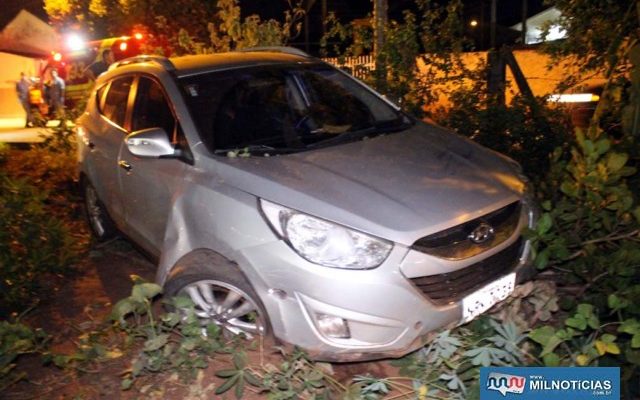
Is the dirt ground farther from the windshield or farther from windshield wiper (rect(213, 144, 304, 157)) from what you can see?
the windshield

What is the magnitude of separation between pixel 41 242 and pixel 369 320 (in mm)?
2947

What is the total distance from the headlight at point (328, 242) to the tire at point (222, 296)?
0.37 metres

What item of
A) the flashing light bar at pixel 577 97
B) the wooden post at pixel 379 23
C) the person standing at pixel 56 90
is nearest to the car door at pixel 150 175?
the wooden post at pixel 379 23

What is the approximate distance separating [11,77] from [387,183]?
2021 centimetres

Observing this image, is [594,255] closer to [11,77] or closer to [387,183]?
[387,183]

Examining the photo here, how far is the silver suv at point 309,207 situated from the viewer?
315 cm

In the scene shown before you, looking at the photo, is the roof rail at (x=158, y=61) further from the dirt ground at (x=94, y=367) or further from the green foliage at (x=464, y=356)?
the green foliage at (x=464, y=356)

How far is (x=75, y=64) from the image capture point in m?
14.7

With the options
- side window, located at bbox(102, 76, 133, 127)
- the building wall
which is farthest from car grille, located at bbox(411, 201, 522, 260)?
the building wall

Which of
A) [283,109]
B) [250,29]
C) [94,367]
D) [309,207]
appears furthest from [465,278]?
[250,29]

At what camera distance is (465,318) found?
330 cm

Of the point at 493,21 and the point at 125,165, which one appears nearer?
the point at 125,165

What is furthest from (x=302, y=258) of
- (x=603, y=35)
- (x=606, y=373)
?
(x=603, y=35)

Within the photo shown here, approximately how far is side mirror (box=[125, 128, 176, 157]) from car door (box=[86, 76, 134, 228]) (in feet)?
3.00
